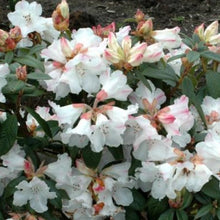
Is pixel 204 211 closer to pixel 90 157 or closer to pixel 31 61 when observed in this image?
pixel 90 157

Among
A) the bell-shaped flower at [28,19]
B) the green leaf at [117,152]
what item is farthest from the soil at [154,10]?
the green leaf at [117,152]

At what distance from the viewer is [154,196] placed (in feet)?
6.02

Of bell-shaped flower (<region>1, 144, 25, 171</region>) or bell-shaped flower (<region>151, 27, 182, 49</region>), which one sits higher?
bell-shaped flower (<region>151, 27, 182, 49</region>)

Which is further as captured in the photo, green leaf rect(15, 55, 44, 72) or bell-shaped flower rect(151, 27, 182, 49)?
bell-shaped flower rect(151, 27, 182, 49)

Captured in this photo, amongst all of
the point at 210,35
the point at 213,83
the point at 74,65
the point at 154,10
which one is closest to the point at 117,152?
the point at 74,65

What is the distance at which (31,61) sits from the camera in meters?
1.92

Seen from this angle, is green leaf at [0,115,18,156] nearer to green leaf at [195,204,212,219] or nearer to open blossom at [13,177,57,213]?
open blossom at [13,177,57,213]

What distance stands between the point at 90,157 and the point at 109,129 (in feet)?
0.53

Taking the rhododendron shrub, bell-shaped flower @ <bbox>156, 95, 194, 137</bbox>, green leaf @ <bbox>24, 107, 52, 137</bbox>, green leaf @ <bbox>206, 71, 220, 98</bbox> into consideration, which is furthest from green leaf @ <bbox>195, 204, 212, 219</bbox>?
green leaf @ <bbox>24, 107, 52, 137</bbox>

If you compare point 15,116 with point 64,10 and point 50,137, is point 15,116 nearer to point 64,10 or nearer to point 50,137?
point 50,137

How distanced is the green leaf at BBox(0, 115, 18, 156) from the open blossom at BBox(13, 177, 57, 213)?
0.38ft

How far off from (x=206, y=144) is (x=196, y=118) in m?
0.26

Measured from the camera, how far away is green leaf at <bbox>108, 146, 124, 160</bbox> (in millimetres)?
1865

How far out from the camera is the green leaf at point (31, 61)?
6.20ft
